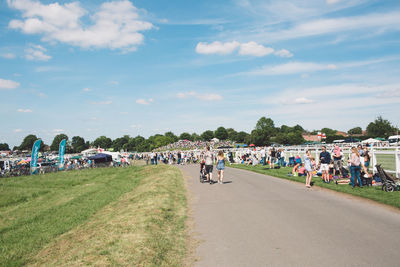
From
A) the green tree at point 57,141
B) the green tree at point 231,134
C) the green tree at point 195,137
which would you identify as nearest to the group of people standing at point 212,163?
the green tree at point 231,134

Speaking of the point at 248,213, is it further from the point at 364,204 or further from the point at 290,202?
the point at 364,204

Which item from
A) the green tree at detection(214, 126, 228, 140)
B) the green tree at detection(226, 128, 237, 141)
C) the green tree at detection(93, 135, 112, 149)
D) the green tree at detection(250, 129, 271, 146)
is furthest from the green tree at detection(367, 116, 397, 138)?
the green tree at detection(93, 135, 112, 149)

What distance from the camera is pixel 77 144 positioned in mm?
171875

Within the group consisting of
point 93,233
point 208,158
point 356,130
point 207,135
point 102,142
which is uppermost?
point 356,130

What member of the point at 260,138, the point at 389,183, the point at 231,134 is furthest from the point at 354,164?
the point at 231,134

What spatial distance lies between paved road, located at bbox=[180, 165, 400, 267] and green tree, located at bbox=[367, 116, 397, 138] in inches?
2808

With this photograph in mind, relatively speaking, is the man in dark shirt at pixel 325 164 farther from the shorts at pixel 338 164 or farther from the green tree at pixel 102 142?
the green tree at pixel 102 142

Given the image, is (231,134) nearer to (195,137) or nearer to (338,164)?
(195,137)

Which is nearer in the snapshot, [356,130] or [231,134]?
[356,130]

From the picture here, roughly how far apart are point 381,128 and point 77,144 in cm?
15255

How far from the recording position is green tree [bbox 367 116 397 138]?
7063 centimetres

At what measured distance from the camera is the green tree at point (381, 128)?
7063cm

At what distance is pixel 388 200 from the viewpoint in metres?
9.09

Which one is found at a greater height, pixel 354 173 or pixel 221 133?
pixel 221 133
